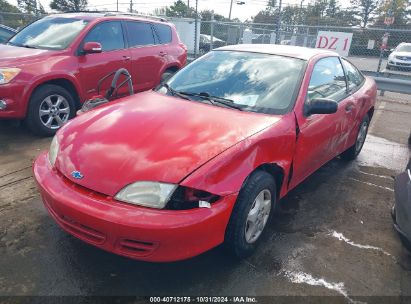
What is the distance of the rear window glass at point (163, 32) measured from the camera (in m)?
6.64

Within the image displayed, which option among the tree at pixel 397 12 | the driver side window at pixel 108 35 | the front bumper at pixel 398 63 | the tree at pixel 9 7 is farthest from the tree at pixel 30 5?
the tree at pixel 397 12

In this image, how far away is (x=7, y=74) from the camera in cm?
441

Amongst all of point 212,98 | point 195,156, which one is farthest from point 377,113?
point 195,156

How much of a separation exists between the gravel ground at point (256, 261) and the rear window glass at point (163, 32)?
3.88 metres

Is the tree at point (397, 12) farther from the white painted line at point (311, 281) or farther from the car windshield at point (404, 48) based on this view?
the white painted line at point (311, 281)

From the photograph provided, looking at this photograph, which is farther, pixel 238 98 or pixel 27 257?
pixel 238 98

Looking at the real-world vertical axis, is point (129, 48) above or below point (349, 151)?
above

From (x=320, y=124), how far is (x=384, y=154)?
266 cm

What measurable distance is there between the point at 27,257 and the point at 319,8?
40846 mm

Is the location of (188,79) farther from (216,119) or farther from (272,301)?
(272,301)

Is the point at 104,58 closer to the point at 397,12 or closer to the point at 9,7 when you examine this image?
the point at 397,12

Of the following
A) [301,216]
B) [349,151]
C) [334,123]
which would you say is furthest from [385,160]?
[301,216]

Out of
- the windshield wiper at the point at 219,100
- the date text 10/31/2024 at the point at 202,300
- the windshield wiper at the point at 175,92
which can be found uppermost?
the windshield wiper at the point at 219,100

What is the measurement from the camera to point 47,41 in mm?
5293
